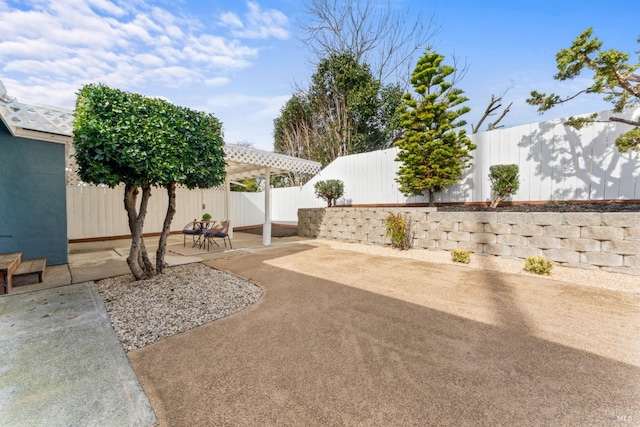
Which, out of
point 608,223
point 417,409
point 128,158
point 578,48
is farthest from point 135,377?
point 578,48

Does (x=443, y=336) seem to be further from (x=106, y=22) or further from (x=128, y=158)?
(x=106, y=22)

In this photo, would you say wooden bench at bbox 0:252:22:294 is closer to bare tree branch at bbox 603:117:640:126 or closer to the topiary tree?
the topiary tree

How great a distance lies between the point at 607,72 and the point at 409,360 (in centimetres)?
588

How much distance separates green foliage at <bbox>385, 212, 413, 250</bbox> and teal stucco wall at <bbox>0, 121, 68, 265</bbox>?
22.0ft

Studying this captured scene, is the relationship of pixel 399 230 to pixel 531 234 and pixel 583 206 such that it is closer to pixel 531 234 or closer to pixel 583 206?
pixel 531 234

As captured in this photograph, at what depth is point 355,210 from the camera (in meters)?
7.50

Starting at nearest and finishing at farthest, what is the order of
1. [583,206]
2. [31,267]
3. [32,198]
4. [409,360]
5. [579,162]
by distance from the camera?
[409,360] → [31,267] → [32,198] → [583,206] → [579,162]

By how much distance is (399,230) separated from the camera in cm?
625

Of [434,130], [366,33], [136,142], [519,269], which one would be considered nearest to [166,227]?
[136,142]

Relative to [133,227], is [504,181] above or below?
above

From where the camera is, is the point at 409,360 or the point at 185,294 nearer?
the point at 409,360

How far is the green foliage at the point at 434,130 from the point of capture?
Result: 21.5ft

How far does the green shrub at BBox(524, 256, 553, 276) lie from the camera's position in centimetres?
409

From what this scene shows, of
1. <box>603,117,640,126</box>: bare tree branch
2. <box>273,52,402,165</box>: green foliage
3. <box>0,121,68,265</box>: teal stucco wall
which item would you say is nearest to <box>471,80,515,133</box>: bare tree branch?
<box>273,52,402,165</box>: green foliage
